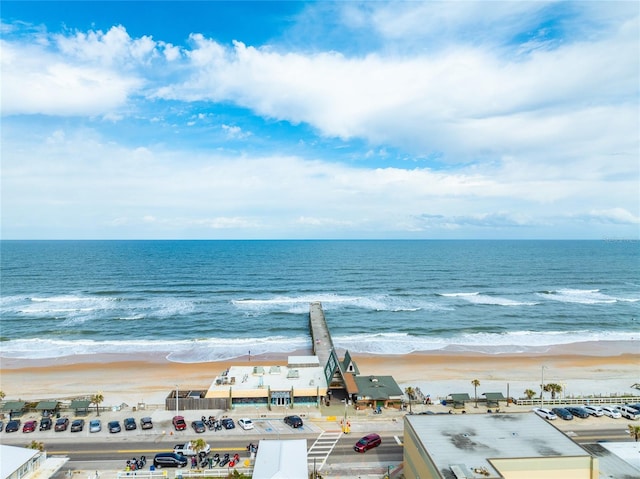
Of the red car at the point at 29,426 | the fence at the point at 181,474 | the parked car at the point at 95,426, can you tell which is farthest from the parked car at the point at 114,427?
the fence at the point at 181,474

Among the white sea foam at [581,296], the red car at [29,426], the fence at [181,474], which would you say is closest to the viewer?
the fence at [181,474]

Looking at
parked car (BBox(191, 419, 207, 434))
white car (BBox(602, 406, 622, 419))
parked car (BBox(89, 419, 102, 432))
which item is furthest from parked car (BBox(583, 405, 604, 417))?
parked car (BBox(89, 419, 102, 432))

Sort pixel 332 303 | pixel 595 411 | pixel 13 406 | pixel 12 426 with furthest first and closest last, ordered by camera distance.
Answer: pixel 332 303 → pixel 13 406 → pixel 595 411 → pixel 12 426

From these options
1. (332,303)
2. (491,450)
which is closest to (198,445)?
(491,450)

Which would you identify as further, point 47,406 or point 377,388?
point 377,388

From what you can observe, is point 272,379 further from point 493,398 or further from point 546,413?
point 546,413

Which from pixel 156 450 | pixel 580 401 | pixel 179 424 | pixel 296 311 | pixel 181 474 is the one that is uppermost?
pixel 296 311

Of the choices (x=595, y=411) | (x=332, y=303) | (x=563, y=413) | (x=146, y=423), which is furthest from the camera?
(x=332, y=303)

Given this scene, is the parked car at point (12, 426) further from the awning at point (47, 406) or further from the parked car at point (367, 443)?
the parked car at point (367, 443)
